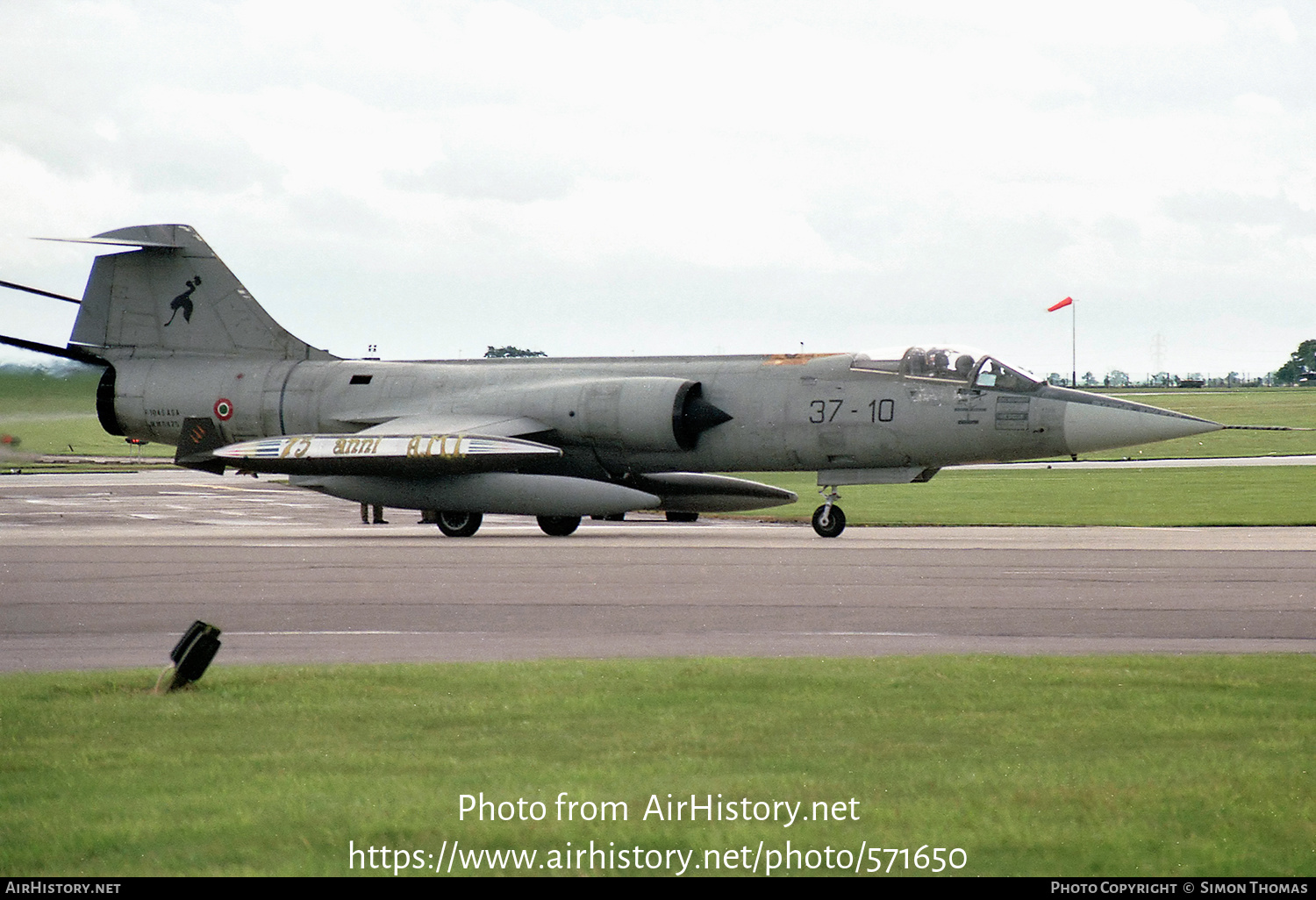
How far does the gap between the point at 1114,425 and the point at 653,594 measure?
38.4 feet

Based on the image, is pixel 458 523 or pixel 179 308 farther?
pixel 179 308

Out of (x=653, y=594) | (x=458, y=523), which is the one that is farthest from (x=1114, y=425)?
(x=653, y=594)

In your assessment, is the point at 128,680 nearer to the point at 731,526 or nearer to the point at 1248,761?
the point at 1248,761

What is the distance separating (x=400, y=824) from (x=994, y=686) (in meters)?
4.33

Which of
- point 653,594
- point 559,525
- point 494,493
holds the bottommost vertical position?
point 559,525

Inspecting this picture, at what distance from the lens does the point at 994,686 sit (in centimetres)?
900

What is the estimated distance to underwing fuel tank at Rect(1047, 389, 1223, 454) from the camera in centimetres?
2381

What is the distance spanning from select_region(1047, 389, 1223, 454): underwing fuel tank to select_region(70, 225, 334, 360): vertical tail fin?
14.8 meters

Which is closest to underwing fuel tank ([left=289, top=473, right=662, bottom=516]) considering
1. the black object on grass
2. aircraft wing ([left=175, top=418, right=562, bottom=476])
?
aircraft wing ([left=175, top=418, right=562, bottom=476])

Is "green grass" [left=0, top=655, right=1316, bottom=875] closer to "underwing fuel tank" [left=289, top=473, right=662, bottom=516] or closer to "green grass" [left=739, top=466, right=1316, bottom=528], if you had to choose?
"underwing fuel tank" [left=289, top=473, right=662, bottom=516]

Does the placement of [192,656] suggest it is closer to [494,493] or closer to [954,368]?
[494,493]

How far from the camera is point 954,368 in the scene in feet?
81.9

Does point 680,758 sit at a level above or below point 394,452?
below

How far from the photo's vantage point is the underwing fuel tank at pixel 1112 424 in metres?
23.8
